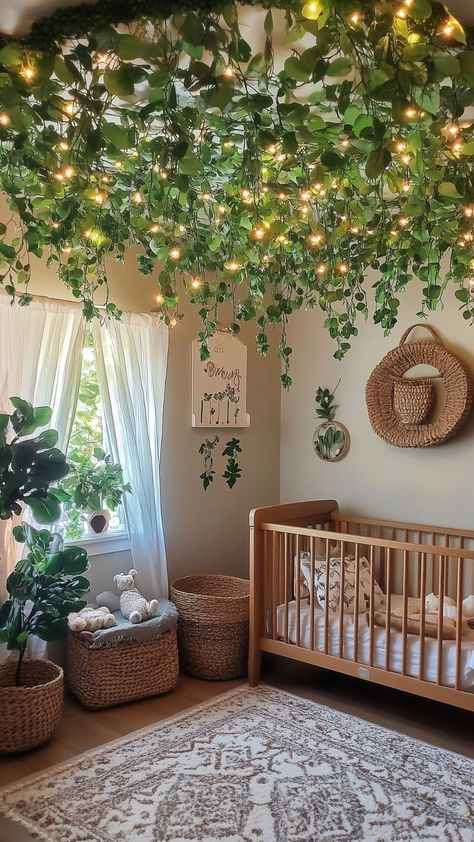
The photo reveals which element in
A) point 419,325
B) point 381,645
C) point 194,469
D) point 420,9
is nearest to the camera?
point 420,9

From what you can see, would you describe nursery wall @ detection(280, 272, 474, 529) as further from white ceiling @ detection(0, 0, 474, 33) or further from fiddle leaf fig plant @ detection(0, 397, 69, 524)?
white ceiling @ detection(0, 0, 474, 33)

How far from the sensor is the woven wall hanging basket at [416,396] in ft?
11.2

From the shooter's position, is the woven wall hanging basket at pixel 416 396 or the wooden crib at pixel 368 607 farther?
the woven wall hanging basket at pixel 416 396

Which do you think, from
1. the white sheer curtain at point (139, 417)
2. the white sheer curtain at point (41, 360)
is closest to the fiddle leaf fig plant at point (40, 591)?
the white sheer curtain at point (41, 360)

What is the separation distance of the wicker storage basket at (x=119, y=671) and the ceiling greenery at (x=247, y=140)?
4.96 ft

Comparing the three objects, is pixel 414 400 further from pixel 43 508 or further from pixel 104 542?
pixel 43 508

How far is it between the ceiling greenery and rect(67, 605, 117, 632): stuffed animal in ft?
4.68

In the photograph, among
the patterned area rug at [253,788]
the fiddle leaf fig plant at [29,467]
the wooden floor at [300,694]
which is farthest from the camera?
the wooden floor at [300,694]

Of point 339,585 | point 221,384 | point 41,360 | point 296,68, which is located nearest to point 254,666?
point 339,585

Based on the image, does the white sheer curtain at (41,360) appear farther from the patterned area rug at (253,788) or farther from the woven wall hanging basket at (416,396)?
the woven wall hanging basket at (416,396)

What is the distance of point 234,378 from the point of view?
406 cm

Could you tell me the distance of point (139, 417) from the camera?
3439mm

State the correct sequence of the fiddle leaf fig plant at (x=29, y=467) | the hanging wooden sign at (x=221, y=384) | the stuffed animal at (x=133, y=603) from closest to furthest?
the fiddle leaf fig plant at (x=29, y=467) → the stuffed animal at (x=133, y=603) → the hanging wooden sign at (x=221, y=384)

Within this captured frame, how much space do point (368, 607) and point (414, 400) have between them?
1.14 metres
